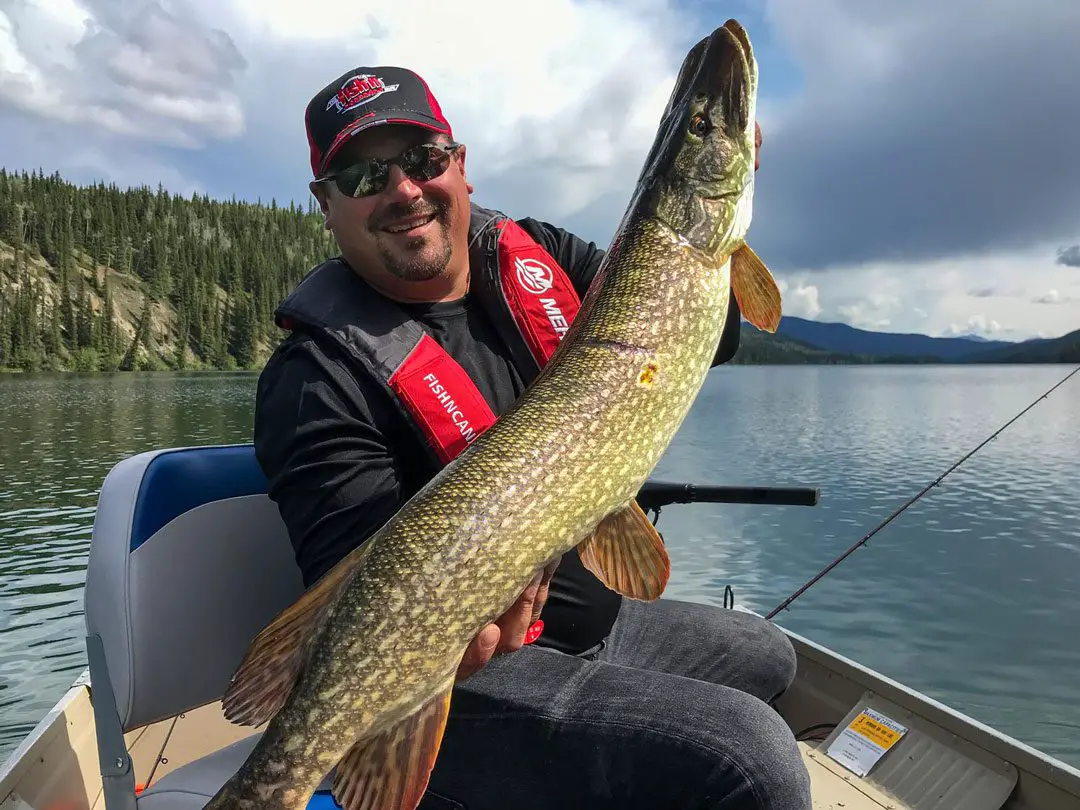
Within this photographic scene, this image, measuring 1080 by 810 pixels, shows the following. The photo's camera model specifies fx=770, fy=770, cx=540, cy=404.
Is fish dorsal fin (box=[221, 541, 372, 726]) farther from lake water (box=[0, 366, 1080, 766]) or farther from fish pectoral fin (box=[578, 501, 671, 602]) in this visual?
lake water (box=[0, 366, 1080, 766])

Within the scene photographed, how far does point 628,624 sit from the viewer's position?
2.88m

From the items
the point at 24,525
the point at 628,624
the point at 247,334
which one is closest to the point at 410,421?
the point at 628,624

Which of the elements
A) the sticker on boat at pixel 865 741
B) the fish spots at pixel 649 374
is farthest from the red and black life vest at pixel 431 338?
the sticker on boat at pixel 865 741

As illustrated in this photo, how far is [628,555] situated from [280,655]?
0.90m

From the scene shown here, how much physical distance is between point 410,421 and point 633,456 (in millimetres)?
738

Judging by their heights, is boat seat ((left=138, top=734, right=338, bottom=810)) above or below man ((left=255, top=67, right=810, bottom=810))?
below

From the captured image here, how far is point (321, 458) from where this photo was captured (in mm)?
2225

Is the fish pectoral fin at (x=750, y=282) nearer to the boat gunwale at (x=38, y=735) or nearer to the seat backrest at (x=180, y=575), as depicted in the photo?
the seat backrest at (x=180, y=575)

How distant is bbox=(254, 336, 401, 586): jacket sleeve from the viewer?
85.7 inches

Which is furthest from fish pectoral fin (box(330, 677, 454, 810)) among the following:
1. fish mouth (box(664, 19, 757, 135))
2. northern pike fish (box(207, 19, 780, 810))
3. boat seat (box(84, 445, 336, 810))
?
fish mouth (box(664, 19, 757, 135))

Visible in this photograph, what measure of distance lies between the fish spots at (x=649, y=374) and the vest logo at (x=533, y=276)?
801 millimetres

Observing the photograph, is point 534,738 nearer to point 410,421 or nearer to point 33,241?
point 410,421

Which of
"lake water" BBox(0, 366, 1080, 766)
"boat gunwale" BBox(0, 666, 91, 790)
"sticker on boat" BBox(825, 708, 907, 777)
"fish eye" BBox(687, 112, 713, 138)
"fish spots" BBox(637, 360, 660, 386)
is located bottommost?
"lake water" BBox(0, 366, 1080, 766)

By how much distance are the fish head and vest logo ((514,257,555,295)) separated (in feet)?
1.93
